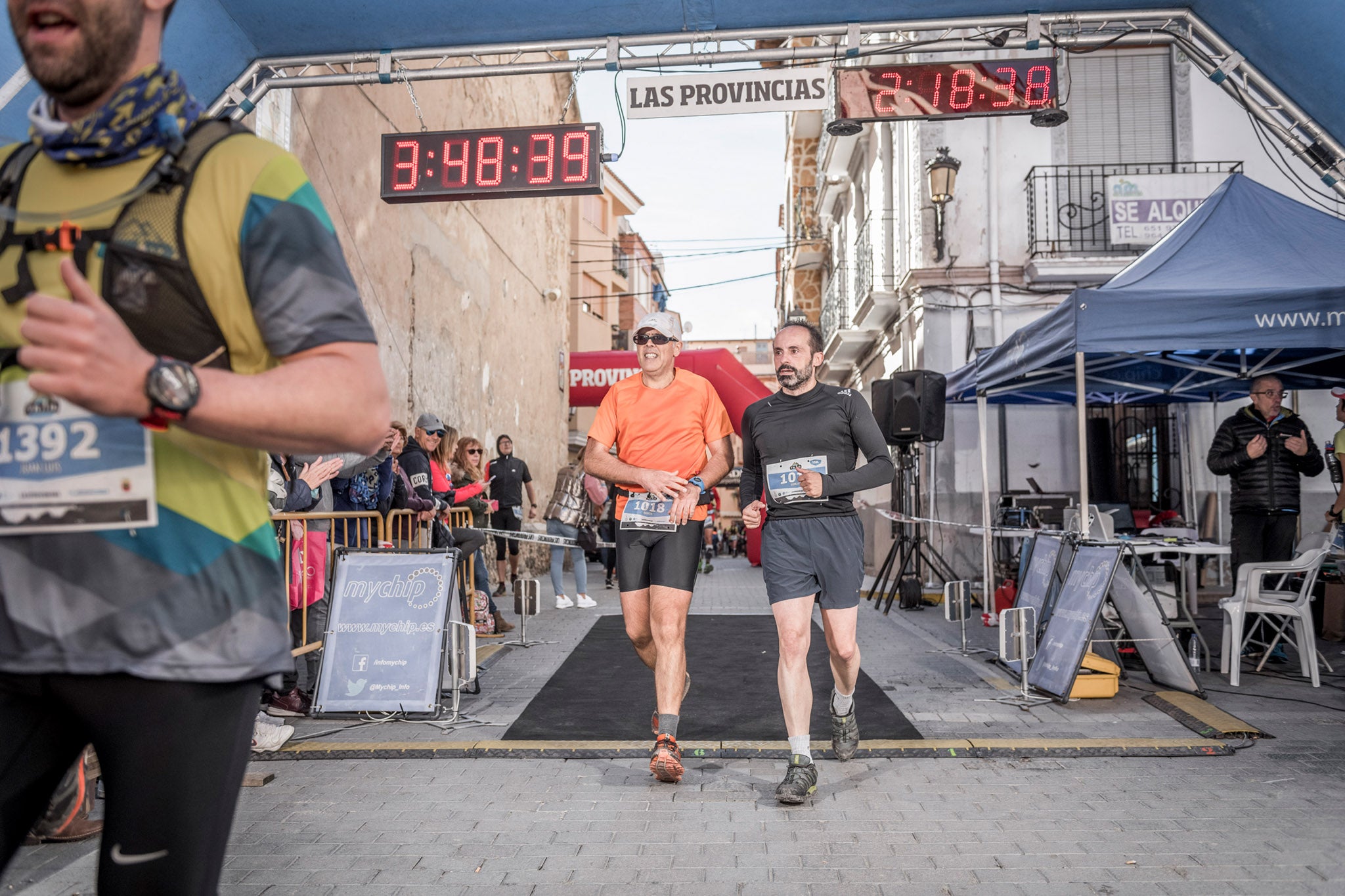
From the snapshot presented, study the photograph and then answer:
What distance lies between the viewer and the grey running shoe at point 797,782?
14.2 ft

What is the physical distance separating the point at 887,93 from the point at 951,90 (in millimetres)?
480

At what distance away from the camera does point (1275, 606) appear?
7305 mm

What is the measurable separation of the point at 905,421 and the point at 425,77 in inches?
238

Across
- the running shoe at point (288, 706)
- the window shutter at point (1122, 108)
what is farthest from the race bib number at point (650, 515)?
the window shutter at point (1122, 108)

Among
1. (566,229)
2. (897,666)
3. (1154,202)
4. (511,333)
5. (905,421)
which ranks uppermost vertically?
(566,229)

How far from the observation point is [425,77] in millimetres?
8133

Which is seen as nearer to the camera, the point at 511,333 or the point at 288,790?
the point at 288,790

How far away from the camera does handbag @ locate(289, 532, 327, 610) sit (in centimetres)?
625

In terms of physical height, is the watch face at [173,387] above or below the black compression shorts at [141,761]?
above

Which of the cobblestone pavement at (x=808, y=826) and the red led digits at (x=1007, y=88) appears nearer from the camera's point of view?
the cobblestone pavement at (x=808, y=826)

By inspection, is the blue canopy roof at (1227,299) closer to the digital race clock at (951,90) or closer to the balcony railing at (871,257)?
the digital race clock at (951,90)

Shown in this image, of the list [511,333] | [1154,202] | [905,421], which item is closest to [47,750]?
[905,421]

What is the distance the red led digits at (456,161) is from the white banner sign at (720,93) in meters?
1.35

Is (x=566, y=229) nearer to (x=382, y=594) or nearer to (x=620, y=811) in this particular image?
(x=382, y=594)
